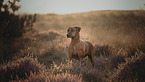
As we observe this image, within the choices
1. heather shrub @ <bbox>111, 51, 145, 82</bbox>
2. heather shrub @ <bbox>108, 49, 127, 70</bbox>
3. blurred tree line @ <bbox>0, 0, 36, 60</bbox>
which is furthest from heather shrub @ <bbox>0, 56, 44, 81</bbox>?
blurred tree line @ <bbox>0, 0, 36, 60</bbox>

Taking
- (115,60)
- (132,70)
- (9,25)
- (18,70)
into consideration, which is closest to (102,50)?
(115,60)

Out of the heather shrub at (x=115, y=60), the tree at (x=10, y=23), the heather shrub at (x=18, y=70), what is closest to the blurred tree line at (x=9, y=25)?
the tree at (x=10, y=23)

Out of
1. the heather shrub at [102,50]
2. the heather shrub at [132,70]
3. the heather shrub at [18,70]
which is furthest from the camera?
the heather shrub at [102,50]

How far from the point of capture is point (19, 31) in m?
9.06

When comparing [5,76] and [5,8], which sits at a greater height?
[5,8]

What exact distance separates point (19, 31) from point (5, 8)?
1851 mm

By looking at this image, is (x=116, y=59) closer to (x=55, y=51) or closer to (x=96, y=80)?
(x=96, y=80)

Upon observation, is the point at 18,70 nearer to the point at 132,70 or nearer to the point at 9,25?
the point at 132,70

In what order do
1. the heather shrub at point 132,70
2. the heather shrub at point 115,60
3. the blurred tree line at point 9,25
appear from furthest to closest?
the blurred tree line at point 9,25, the heather shrub at point 115,60, the heather shrub at point 132,70

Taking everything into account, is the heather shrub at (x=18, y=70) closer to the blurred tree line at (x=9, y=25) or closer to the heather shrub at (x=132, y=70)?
the heather shrub at (x=132, y=70)

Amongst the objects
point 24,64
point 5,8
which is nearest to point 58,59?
point 24,64

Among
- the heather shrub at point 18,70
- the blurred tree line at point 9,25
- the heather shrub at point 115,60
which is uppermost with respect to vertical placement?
the blurred tree line at point 9,25

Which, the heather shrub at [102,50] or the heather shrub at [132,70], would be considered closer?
the heather shrub at [132,70]

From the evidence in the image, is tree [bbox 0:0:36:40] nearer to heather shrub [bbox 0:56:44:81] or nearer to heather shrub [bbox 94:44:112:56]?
heather shrub [bbox 0:56:44:81]
